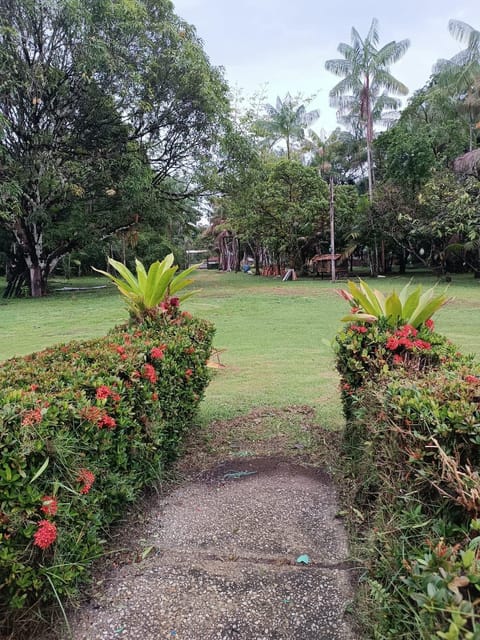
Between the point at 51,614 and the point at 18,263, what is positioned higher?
the point at 18,263

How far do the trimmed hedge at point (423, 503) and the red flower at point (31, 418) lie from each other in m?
1.15

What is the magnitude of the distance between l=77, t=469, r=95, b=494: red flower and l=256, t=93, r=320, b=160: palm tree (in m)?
29.0

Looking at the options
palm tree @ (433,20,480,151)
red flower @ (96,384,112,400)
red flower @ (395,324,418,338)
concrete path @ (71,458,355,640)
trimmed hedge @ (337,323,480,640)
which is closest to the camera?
trimmed hedge @ (337,323,480,640)

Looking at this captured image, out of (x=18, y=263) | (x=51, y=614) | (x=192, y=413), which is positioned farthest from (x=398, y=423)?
(x=18, y=263)

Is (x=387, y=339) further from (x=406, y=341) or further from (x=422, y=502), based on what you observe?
(x=422, y=502)

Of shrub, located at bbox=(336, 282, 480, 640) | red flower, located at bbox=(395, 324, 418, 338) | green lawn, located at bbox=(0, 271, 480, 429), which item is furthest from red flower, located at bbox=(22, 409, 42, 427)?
green lawn, located at bbox=(0, 271, 480, 429)

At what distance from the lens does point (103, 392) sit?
176cm

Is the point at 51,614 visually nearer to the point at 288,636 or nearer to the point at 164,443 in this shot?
the point at 288,636

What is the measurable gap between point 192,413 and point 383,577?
1985 mm

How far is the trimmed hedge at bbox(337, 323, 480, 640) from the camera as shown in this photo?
2.82 ft

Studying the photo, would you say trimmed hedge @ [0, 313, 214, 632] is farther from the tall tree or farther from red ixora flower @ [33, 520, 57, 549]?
the tall tree

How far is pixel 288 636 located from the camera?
1.42 m

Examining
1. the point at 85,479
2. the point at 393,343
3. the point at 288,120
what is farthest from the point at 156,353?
the point at 288,120

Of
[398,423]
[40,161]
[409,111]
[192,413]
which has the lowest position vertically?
[192,413]
